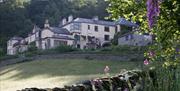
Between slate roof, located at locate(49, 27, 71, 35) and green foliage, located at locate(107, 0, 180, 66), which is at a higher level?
slate roof, located at locate(49, 27, 71, 35)

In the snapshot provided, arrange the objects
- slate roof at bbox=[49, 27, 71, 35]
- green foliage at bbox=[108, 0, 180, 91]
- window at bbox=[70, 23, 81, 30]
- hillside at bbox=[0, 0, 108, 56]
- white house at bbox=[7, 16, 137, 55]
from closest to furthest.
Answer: green foliage at bbox=[108, 0, 180, 91] < white house at bbox=[7, 16, 137, 55] < slate roof at bbox=[49, 27, 71, 35] < window at bbox=[70, 23, 81, 30] < hillside at bbox=[0, 0, 108, 56]

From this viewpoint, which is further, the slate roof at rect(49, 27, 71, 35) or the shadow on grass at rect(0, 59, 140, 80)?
the slate roof at rect(49, 27, 71, 35)

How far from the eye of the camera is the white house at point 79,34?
9538cm

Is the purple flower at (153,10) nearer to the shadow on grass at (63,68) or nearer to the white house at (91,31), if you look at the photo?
the shadow on grass at (63,68)

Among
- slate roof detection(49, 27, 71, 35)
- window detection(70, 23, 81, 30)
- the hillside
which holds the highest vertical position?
the hillside

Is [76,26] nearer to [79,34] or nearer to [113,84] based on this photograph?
[79,34]

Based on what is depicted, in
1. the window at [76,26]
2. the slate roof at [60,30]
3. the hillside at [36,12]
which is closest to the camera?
the slate roof at [60,30]

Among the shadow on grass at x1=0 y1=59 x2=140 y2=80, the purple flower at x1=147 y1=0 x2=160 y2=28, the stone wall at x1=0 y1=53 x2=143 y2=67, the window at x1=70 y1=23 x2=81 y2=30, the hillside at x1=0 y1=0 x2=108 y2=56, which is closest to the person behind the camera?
the purple flower at x1=147 y1=0 x2=160 y2=28

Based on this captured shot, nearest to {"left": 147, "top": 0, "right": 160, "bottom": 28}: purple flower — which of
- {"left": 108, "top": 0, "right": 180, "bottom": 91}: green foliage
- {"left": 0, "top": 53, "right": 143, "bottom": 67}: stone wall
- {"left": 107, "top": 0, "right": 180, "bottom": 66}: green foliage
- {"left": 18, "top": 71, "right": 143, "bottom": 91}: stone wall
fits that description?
{"left": 18, "top": 71, "right": 143, "bottom": 91}: stone wall

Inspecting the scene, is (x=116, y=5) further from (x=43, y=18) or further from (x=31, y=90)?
(x=43, y=18)

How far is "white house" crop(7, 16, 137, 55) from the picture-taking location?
95375 millimetres

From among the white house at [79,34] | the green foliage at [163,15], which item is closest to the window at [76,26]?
the white house at [79,34]

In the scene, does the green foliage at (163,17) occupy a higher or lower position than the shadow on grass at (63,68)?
higher

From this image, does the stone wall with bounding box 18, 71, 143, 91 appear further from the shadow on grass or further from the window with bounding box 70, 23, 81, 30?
the window with bounding box 70, 23, 81, 30
